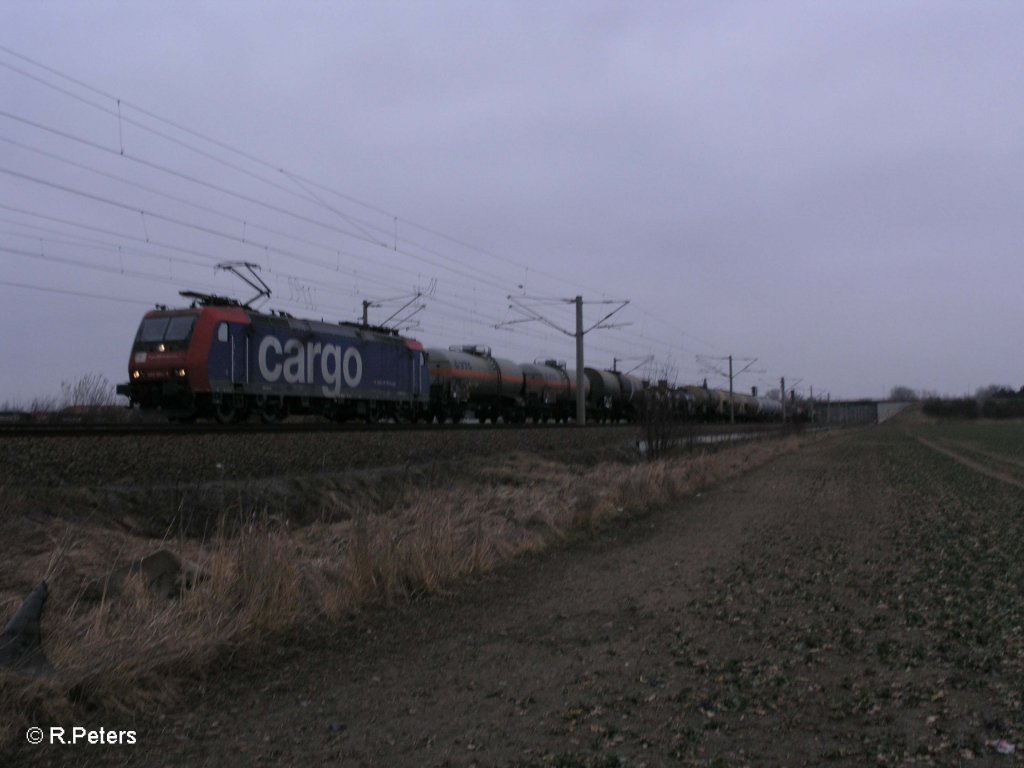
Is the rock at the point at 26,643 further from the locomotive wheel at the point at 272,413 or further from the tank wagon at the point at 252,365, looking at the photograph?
the locomotive wheel at the point at 272,413

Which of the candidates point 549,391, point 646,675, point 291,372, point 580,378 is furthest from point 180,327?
point 549,391

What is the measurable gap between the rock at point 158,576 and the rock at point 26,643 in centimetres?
143

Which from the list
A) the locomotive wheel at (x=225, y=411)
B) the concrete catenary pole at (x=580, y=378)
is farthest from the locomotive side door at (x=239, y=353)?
the concrete catenary pole at (x=580, y=378)

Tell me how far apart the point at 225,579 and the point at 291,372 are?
53.5 feet

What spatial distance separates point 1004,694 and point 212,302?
62.6 feet

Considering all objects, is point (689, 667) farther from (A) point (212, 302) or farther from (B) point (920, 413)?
(B) point (920, 413)

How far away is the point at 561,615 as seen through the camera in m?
8.48

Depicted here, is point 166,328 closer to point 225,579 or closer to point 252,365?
point 252,365

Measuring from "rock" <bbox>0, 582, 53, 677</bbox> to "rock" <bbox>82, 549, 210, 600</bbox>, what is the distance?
143cm

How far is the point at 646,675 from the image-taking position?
6.39 metres

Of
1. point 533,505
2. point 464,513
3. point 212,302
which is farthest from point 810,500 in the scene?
point 212,302

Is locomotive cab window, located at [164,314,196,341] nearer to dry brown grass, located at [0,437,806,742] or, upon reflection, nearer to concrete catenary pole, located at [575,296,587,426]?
dry brown grass, located at [0,437,806,742]

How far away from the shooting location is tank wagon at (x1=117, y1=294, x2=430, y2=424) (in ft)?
66.3

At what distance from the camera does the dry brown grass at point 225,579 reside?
5766 mm
